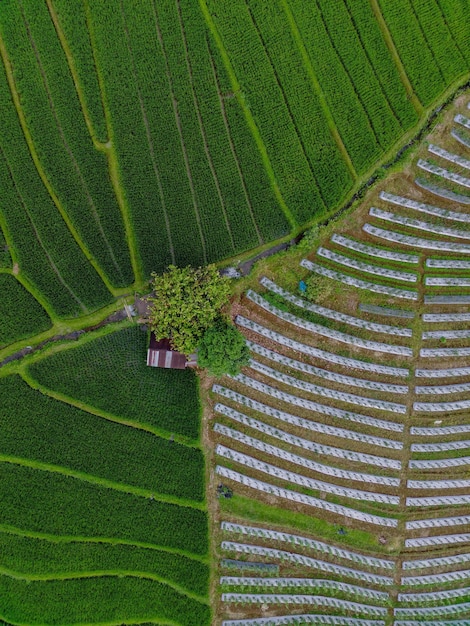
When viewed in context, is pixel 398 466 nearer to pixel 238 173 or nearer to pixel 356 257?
pixel 356 257

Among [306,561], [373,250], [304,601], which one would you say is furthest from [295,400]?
[304,601]

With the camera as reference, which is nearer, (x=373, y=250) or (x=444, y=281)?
(x=373, y=250)

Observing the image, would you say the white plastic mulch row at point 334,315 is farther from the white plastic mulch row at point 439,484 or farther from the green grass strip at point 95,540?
the green grass strip at point 95,540

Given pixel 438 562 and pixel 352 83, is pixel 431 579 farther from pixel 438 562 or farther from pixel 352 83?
pixel 352 83

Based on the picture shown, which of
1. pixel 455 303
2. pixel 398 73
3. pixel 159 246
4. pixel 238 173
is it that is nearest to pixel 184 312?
pixel 159 246

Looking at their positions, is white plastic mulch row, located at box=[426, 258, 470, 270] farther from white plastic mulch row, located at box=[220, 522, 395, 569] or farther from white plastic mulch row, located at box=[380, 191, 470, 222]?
white plastic mulch row, located at box=[220, 522, 395, 569]

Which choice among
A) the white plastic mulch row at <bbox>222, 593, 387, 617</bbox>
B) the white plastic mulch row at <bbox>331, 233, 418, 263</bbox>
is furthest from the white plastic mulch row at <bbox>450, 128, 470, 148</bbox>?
the white plastic mulch row at <bbox>222, 593, 387, 617</bbox>
